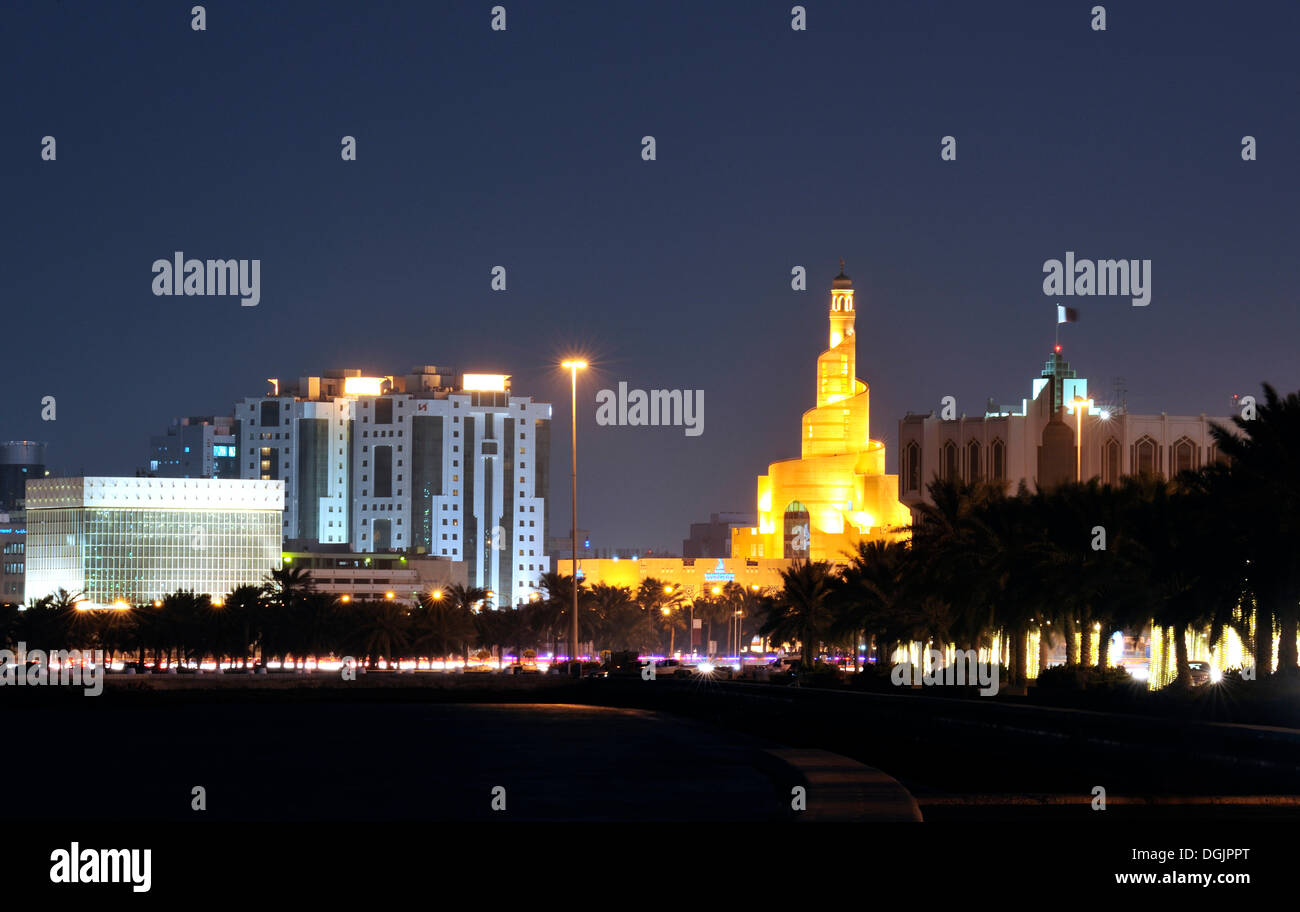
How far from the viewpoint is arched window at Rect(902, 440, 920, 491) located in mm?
152625

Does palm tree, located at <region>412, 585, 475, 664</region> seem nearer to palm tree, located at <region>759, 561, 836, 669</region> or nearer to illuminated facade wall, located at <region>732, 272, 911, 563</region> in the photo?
palm tree, located at <region>759, 561, 836, 669</region>

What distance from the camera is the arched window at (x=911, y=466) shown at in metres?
153

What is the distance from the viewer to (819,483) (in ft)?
601

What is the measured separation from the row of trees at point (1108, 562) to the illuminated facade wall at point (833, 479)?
4048 inches

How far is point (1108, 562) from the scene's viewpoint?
50031 mm

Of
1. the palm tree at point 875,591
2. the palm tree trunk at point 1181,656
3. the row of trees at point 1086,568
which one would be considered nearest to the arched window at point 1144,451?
the row of trees at point 1086,568

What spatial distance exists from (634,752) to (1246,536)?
50.7 ft

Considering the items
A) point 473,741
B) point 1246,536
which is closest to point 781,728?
point 473,741

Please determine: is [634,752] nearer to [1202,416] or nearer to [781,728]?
[781,728]

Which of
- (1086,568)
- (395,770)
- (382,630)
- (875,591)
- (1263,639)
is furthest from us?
(382,630)

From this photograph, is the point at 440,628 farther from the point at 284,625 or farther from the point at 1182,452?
the point at 1182,452

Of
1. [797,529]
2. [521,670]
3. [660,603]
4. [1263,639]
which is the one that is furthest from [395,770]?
[797,529]

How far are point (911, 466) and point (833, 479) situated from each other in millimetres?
30249

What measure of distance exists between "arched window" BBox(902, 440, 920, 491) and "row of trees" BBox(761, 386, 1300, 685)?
75.9 m
